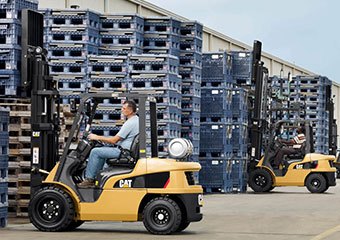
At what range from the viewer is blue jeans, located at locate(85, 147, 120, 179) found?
47.9 ft

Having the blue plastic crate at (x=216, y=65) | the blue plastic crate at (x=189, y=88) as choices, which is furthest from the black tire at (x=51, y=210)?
the blue plastic crate at (x=216, y=65)

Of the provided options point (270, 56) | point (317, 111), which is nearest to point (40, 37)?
point (317, 111)

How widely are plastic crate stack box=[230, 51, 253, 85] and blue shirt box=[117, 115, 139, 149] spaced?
15.2 metres

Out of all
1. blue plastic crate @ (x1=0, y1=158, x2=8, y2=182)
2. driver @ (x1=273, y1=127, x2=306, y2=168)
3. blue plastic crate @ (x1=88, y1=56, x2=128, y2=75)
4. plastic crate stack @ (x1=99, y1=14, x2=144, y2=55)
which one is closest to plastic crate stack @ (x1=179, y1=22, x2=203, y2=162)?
plastic crate stack @ (x1=99, y1=14, x2=144, y2=55)

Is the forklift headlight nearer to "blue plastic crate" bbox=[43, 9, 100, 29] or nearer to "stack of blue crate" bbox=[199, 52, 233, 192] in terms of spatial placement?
"blue plastic crate" bbox=[43, 9, 100, 29]

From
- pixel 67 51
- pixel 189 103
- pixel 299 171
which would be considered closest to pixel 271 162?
pixel 299 171

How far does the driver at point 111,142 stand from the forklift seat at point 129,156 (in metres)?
0.06

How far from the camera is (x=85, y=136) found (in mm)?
14953

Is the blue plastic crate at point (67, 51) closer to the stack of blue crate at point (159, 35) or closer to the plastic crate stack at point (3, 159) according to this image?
the stack of blue crate at point (159, 35)

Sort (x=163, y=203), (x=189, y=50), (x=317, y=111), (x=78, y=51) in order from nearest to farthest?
(x=163, y=203) → (x=78, y=51) → (x=189, y=50) → (x=317, y=111)

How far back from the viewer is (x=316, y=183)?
29.5m

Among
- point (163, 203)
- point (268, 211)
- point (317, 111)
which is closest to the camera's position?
point (163, 203)

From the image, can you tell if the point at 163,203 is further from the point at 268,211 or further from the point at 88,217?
the point at 268,211

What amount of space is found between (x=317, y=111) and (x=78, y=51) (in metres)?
23.3
